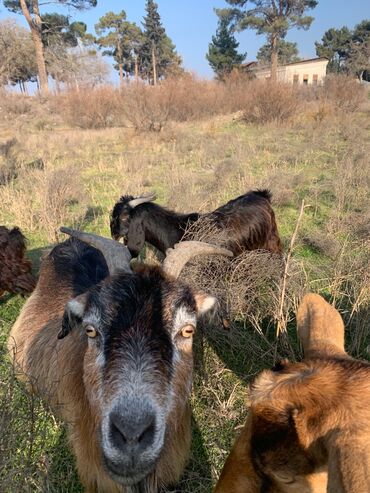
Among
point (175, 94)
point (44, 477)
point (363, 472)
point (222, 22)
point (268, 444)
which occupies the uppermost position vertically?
point (222, 22)

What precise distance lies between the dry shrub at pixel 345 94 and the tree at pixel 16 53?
19.9 meters

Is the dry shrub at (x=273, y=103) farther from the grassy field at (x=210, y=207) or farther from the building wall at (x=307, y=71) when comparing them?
the building wall at (x=307, y=71)

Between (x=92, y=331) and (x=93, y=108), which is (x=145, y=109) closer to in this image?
(x=93, y=108)

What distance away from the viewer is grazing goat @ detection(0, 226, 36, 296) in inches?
232

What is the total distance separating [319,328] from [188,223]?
4118 mm

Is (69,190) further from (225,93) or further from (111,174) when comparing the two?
(225,93)

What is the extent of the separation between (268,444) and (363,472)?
Answer: 1.63ft

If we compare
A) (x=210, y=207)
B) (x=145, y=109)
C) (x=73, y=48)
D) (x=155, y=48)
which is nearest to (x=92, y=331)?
(x=210, y=207)

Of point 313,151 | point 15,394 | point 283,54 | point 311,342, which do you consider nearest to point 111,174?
point 313,151

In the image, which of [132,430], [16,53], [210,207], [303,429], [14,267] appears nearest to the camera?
[303,429]

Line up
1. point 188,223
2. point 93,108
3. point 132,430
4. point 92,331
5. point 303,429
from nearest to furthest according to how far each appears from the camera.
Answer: point 303,429
point 132,430
point 92,331
point 188,223
point 93,108

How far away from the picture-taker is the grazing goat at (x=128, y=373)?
1970 millimetres

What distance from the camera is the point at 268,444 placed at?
5.10 feet

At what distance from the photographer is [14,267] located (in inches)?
237
